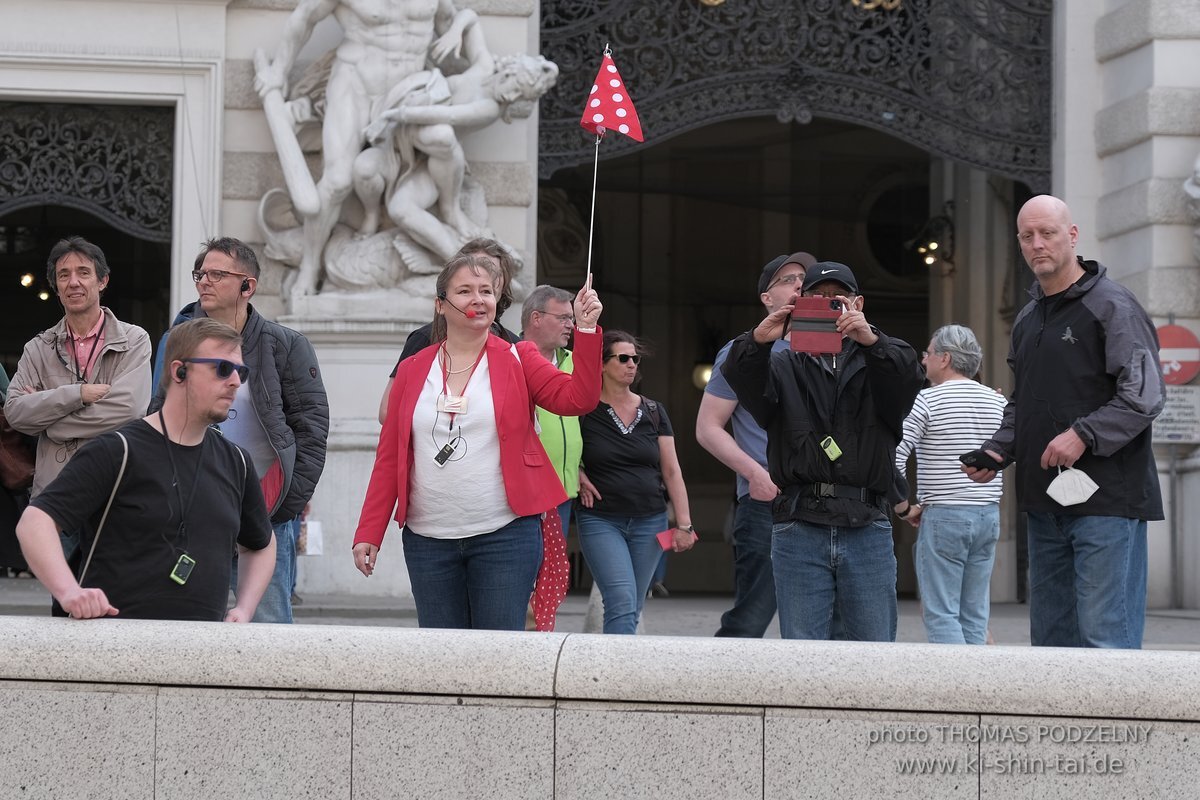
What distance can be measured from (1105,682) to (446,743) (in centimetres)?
163

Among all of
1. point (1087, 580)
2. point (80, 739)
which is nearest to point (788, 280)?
point (1087, 580)

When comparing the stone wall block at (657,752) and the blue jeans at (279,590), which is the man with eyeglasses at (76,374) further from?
the stone wall block at (657,752)

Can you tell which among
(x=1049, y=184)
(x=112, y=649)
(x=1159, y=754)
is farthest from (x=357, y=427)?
(x=1159, y=754)

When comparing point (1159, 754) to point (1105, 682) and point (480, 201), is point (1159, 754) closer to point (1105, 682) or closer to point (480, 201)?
point (1105, 682)

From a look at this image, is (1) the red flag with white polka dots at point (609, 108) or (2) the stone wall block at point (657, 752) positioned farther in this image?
(1) the red flag with white polka dots at point (609, 108)

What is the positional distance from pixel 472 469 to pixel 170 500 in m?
1.08

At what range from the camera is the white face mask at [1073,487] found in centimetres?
559

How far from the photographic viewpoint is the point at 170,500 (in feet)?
15.8

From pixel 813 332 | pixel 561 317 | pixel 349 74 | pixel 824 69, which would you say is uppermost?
pixel 824 69

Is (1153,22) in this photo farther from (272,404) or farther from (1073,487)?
(272,404)

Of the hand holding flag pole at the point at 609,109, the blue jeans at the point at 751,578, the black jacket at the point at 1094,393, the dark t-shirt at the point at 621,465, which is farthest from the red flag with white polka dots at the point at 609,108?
the black jacket at the point at 1094,393

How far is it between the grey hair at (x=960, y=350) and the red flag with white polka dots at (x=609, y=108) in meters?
2.01

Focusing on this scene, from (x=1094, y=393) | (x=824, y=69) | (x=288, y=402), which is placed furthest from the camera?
(x=824, y=69)

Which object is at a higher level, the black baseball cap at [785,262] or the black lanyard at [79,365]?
the black baseball cap at [785,262]
